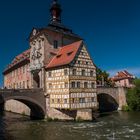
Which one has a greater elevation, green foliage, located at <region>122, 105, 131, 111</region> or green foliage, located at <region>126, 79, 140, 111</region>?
green foliage, located at <region>126, 79, 140, 111</region>

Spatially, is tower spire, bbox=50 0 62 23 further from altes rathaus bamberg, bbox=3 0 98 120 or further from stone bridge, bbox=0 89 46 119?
stone bridge, bbox=0 89 46 119

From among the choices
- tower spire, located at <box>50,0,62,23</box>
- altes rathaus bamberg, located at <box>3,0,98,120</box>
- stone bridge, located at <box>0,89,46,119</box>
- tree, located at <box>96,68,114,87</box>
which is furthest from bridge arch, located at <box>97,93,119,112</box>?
tower spire, located at <box>50,0,62,23</box>

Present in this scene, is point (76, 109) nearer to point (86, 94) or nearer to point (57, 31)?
point (86, 94)

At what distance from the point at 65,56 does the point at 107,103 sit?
18445 mm

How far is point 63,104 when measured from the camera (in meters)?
31.8

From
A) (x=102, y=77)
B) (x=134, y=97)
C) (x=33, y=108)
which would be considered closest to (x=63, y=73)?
(x=33, y=108)

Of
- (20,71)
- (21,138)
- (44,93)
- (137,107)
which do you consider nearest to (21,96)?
(44,93)

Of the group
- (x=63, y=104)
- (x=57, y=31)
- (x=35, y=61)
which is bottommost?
(x=63, y=104)

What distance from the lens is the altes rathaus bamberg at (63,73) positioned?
31.6 metres

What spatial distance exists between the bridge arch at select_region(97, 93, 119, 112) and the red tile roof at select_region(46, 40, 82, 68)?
13.4 metres

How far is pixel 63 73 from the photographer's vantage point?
32.1 metres

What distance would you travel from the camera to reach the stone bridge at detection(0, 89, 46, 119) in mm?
30711

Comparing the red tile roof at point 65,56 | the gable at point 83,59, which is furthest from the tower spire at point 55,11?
the gable at point 83,59

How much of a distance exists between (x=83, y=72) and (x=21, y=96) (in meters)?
8.66
